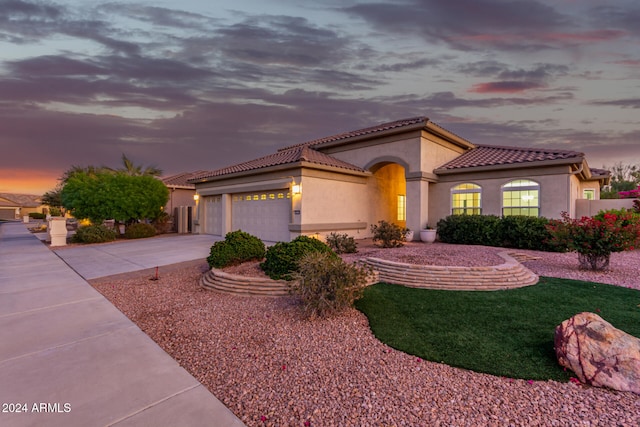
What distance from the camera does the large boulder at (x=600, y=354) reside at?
3.43 meters

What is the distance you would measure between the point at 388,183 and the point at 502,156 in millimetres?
6032

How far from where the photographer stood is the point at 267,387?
11.5 ft

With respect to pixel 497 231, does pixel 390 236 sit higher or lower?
lower

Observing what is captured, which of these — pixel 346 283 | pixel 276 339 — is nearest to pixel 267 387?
pixel 276 339

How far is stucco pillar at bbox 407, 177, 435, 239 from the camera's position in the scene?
1473cm

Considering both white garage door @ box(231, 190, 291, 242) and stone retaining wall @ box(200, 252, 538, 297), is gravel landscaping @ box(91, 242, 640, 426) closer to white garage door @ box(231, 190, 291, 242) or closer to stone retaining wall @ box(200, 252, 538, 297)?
stone retaining wall @ box(200, 252, 538, 297)

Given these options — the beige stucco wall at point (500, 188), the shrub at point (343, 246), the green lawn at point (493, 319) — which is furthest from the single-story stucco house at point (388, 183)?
the green lawn at point (493, 319)

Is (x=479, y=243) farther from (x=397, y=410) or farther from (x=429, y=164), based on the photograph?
(x=397, y=410)

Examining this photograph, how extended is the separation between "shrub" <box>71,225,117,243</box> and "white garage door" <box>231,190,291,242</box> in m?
7.77

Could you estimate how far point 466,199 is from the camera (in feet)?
50.2

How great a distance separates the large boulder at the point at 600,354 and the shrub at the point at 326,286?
322cm

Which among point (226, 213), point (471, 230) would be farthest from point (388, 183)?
point (226, 213)

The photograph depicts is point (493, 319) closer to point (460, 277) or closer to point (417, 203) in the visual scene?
point (460, 277)

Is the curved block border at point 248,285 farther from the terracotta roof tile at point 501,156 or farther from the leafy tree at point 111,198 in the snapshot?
the leafy tree at point 111,198
